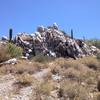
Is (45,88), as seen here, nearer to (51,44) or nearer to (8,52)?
(8,52)

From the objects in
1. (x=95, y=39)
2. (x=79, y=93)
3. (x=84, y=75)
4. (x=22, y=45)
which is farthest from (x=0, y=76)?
(x=95, y=39)

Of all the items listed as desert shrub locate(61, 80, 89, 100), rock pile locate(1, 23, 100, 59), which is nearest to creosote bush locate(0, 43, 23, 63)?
rock pile locate(1, 23, 100, 59)

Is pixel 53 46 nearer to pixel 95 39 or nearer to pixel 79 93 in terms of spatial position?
pixel 95 39

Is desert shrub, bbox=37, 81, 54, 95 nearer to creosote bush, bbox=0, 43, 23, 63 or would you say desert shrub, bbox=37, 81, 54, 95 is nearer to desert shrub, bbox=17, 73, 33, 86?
desert shrub, bbox=17, 73, 33, 86

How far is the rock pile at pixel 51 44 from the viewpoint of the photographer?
117 ft

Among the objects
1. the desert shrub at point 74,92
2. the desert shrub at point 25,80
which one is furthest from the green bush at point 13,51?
the desert shrub at point 74,92

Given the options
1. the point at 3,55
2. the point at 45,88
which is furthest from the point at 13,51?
the point at 45,88

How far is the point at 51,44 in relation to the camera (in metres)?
37.8

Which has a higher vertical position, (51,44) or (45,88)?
(51,44)

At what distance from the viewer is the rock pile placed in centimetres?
3566

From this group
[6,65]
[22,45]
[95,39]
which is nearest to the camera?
[6,65]

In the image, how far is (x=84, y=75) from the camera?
19.5 metres

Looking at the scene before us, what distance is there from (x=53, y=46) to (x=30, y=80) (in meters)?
20.0

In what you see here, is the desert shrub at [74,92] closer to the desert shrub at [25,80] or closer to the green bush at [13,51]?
the desert shrub at [25,80]
